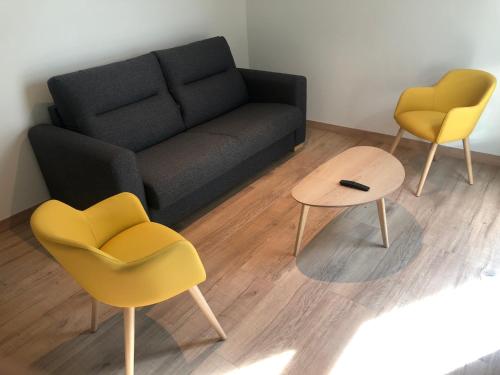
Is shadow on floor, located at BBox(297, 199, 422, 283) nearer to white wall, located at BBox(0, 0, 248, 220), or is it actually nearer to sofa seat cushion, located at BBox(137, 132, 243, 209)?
sofa seat cushion, located at BBox(137, 132, 243, 209)

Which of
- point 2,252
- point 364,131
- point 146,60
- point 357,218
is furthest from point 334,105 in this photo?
point 2,252

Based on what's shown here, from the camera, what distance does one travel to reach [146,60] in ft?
8.97

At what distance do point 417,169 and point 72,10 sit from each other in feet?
8.54

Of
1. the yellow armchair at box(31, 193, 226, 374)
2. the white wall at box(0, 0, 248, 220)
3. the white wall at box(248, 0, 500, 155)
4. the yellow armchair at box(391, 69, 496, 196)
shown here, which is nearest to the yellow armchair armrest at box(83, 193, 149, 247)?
the yellow armchair at box(31, 193, 226, 374)

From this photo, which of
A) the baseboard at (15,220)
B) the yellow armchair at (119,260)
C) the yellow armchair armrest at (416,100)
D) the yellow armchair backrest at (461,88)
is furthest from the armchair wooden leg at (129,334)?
the yellow armchair backrest at (461,88)

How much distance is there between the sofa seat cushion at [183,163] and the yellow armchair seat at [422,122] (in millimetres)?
1182

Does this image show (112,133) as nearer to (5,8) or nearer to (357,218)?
(5,8)

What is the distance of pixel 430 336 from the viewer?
173 centimetres

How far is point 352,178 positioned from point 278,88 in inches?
51.4

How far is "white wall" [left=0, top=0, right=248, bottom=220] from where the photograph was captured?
2.38 metres

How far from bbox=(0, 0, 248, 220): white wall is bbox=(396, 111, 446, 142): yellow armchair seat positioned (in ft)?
6.37

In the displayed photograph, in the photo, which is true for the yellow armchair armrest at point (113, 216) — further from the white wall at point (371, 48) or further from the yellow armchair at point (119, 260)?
the white wall at point (371, 48)

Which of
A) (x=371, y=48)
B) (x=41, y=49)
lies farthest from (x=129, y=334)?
Result: (x=371, y=48)

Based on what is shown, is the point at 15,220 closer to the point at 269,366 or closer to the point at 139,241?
the point at 139,241
